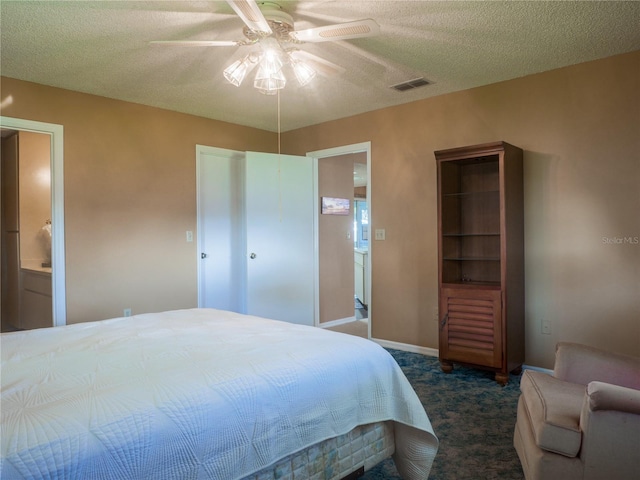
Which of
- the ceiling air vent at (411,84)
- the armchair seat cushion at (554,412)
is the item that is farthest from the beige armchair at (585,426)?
the ceiling air vent at (411,84)

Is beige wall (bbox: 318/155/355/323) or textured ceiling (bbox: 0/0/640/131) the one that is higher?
textured ceiling (bbox: 0/0/640/131)

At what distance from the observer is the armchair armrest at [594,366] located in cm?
193

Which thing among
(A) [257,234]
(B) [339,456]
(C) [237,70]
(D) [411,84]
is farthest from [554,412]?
(A) [257,234]

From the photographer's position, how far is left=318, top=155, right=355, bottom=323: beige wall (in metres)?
5.37

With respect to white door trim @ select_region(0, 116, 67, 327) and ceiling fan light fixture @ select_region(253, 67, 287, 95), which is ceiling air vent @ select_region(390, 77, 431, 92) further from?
white door trim @ select_region(0, 116, 67, 327)

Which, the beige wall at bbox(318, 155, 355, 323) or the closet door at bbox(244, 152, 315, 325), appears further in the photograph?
the beige wall at bbox(318, 155, 355, 323)

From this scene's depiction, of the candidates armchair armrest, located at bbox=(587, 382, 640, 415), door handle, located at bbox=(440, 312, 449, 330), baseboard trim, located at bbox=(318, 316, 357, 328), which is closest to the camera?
armchair armrest, located at bbox=(587, 382, 640, 415)

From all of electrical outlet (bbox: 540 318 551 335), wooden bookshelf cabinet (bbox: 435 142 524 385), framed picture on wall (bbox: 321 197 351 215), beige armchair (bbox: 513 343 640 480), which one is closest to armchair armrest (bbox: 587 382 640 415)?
beige armchair (bbox: 513 343 640 480)

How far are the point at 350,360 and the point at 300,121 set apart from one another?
3714 mm

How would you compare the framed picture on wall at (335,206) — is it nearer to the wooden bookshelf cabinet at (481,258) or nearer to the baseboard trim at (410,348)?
the baseboard trim at (410,348)

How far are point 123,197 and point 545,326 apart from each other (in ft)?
12.8

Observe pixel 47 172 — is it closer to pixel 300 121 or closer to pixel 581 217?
pixel 300 121

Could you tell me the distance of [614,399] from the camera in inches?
57.3

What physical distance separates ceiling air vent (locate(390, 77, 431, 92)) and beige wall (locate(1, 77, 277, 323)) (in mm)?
2100
